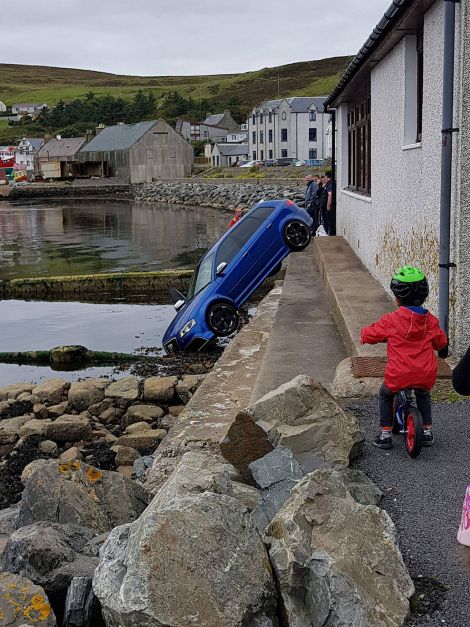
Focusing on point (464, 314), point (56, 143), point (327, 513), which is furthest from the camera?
point (56, 143)

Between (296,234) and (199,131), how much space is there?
123829mm

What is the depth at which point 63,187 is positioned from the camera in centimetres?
9806

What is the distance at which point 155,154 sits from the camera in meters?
97.6

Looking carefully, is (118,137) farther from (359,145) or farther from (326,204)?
(359,145)

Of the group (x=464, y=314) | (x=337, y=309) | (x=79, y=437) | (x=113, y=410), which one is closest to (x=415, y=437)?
(x=464, y=314)

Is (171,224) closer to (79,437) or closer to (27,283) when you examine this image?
(27,283)

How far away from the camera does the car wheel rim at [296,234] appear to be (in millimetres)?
15250

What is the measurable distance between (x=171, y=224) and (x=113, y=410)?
37591 mm

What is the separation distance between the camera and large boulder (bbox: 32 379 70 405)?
12422 millimetres

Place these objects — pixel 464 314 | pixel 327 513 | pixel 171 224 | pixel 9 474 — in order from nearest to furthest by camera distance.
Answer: pixel 327 513
pixel 464 314
pixel 9 474
pixel 171 224

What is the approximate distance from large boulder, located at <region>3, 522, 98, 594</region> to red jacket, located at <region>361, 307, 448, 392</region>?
237 cm

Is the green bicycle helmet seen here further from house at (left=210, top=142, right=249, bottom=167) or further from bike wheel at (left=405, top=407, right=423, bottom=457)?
house at (left=210, top=142, right=249, bottom=167)

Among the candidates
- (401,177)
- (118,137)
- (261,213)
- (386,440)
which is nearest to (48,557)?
(386,440)

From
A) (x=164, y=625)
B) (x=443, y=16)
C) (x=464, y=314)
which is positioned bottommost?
(x=164, y=625)
